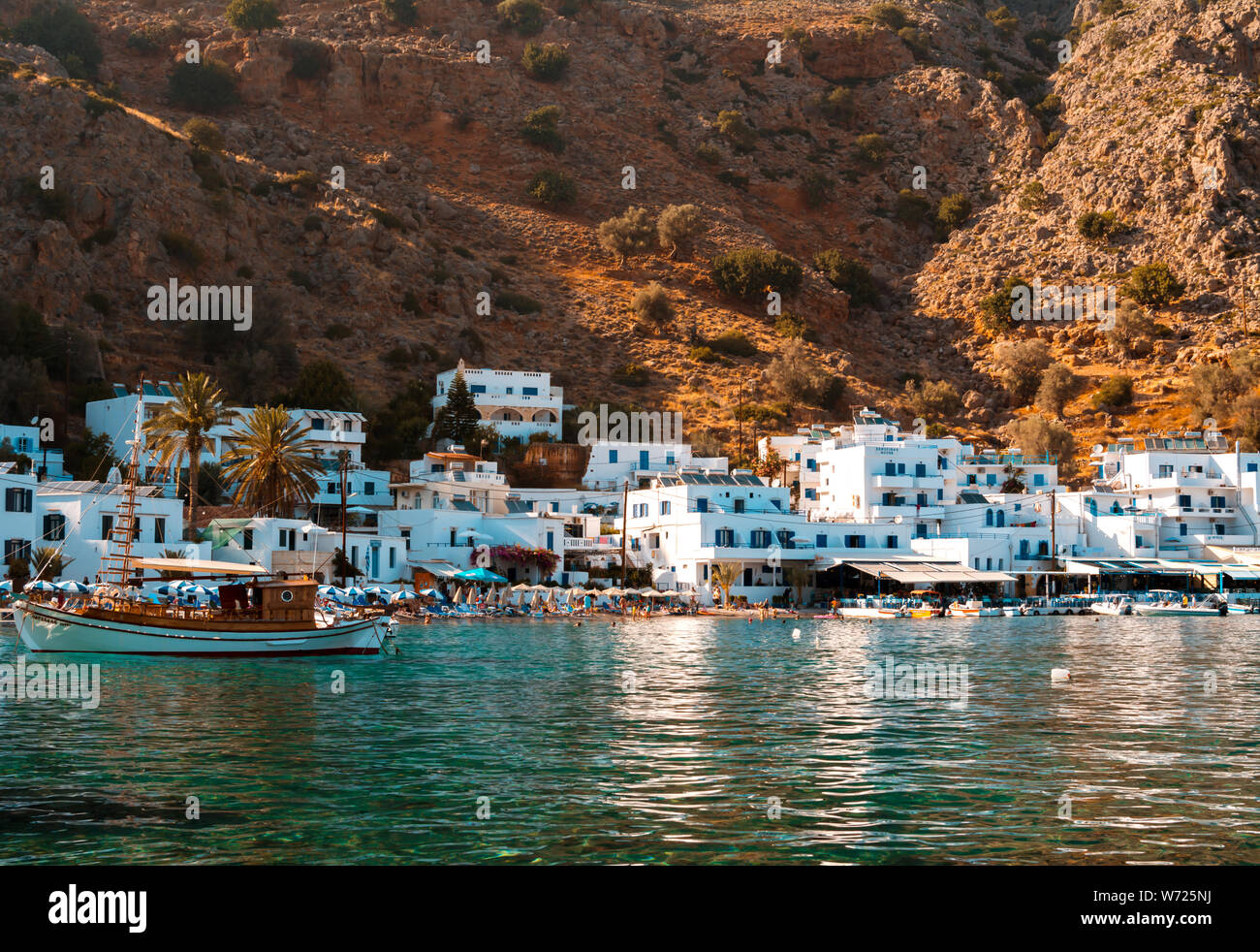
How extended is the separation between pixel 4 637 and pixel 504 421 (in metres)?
54.0

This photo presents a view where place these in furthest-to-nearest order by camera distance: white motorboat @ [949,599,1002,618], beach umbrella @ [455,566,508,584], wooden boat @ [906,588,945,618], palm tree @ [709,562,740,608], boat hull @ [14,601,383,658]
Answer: palm tree @ [709,562,740,608]
white motorboat @ [949,599,1002,618]
wooden boat @ [906,588,945,618]
beach umbrella @ [455,566,508,584]
boat hull @ [14,601,383,658]

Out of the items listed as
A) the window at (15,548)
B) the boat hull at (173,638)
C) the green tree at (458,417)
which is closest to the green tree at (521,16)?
the green tree at (458,417)

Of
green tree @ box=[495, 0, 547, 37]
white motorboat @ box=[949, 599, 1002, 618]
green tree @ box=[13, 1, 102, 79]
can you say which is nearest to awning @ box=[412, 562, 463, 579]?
white motorboat @ box=[949, 599, 1002, 618]

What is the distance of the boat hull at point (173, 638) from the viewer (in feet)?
127

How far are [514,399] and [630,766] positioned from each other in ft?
259

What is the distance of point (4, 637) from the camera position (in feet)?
148

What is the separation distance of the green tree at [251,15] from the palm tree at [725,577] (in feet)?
328

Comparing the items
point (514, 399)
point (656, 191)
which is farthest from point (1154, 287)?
point (514, 399)

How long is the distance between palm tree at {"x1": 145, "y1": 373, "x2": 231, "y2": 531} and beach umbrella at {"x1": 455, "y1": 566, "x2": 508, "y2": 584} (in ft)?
46.8

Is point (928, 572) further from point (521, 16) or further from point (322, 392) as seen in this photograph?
point (521, 16)

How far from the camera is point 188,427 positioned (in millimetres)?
67250

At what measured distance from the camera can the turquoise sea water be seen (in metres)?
14.6

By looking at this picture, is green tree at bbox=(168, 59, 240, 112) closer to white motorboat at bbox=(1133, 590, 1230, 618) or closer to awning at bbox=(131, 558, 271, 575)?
awning at bbox=(131, 558, 271, 575)
